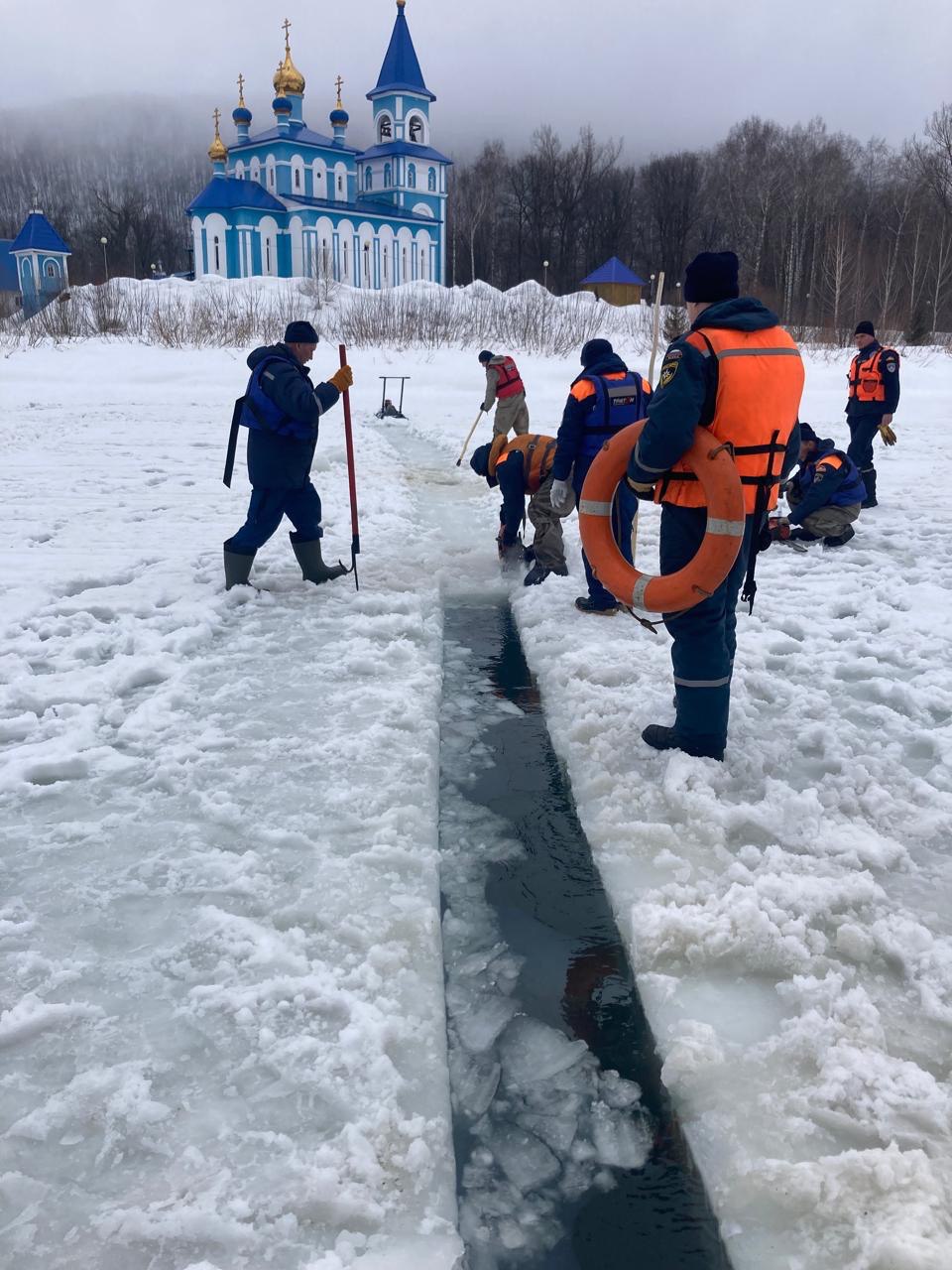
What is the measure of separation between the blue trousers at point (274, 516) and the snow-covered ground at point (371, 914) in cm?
35

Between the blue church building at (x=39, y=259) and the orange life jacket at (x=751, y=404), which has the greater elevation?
the blue church building at (x=39, y=259)

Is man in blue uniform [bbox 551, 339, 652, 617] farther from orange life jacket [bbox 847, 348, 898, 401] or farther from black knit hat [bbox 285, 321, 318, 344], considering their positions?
orange life jacket [bbox 847, 348, 898, 401]

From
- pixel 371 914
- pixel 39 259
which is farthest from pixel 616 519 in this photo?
pixel 39 259

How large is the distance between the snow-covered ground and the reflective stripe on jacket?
1120 mm

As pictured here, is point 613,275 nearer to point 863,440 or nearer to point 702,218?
point 702,218

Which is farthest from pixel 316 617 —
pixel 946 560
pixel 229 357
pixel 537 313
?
pixel 537 313

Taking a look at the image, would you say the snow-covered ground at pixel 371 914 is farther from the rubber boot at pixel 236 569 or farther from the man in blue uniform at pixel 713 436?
the man in blue uniform at pixel 713 436

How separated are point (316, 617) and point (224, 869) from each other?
8.59 feet

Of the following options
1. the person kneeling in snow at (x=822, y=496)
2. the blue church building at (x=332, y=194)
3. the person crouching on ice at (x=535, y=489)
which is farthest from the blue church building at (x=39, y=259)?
the person kneeling in snow at (x=822, y=496)

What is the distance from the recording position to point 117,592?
5652 millimetres

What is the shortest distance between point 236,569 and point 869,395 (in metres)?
6.47

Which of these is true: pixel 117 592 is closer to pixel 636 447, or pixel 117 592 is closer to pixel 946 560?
pixel 636 447

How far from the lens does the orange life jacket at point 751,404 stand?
311 centimetres

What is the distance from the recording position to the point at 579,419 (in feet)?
16.9
